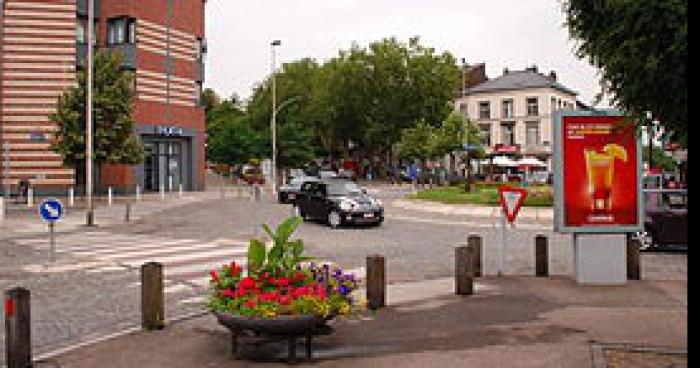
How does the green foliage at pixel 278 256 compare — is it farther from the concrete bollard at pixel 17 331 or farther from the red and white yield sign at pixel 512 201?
the red and white yield sign at pixel 512 201

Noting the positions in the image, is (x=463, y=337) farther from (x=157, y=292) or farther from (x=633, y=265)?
(x=633, y=265)

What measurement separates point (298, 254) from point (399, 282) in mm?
4586

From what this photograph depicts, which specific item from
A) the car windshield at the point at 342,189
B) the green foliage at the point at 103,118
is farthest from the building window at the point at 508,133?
the car windshield at the point at 342,189

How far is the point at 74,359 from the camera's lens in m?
6.70

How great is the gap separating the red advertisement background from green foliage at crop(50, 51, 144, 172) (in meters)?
24.3

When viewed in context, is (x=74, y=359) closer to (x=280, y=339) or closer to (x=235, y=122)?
(x=280, y=339)

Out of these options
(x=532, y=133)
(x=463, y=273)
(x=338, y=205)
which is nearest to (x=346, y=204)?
(x=338, y=205)

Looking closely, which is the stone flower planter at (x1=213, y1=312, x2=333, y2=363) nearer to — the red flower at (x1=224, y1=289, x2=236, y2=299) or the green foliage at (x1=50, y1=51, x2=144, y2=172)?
the red flower at (x1=224, y1=289, x2=236, y2=299)

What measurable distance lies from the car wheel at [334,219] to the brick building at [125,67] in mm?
18309

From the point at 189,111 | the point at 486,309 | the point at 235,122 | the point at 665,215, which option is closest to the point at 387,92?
the point at 235,122

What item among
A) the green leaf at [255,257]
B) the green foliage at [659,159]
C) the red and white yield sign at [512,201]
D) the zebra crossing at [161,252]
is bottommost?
the zebra crossing at [161,252]

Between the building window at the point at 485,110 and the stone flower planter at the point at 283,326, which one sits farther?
the building window at the point at 485,110

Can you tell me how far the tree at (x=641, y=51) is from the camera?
5766mm

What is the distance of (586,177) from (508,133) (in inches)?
2519
